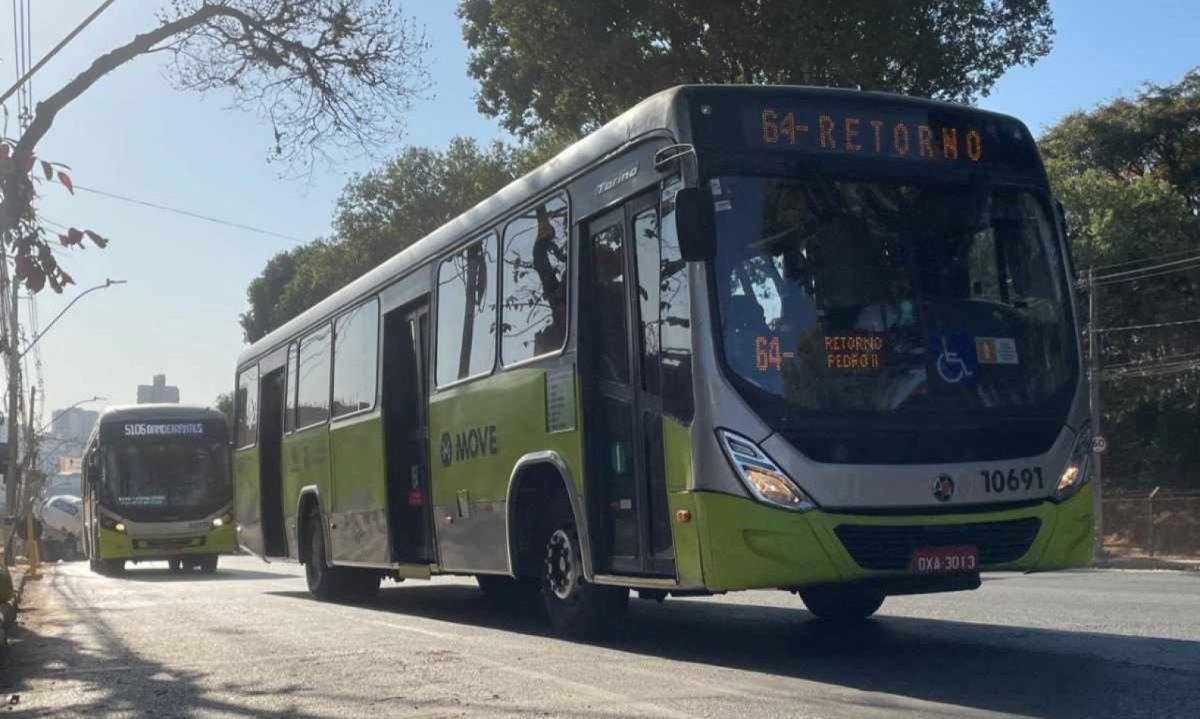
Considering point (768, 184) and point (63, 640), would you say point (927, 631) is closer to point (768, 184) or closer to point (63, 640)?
point (768, 184)

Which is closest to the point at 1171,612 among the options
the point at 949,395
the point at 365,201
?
the point at 949,395

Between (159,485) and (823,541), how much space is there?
24.4 m

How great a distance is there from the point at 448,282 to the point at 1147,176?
112 ft

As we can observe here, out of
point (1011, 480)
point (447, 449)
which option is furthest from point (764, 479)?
point (447, 449)

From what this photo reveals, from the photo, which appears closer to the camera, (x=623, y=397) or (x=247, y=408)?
(x=623, y=397)

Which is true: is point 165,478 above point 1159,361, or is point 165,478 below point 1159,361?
below

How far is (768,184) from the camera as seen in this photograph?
8727mm

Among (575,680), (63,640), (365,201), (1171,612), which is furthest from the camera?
(365,201)

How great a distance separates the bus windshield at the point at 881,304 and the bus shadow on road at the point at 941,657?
1439 millimetres

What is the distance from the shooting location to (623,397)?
31.4 ft

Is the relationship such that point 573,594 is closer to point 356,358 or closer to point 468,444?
point 468,444

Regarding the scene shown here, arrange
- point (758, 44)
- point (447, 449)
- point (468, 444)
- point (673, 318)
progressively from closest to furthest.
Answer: point (673, 318)
point (468, 444)
point (447, 449)
point (758, 44)

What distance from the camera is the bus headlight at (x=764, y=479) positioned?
8.22 m

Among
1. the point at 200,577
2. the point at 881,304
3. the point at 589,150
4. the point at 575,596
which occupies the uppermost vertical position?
the point at 589,150
